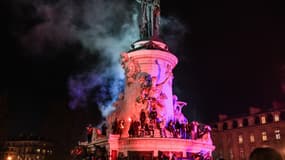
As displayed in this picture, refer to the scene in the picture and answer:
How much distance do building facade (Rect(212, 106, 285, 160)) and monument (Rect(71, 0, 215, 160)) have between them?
121ft

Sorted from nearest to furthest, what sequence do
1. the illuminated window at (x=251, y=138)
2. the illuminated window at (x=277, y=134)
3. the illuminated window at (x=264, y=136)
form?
the illuminated window at (x=277, y=134) → the illuminated window at (x=264, y=136) → the illuminated window at (x=251, y=138)

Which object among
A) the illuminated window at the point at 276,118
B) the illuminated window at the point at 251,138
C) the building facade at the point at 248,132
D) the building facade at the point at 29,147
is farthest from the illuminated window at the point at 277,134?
the building facade at the point at 29,147

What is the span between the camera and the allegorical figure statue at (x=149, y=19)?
26.8 metres

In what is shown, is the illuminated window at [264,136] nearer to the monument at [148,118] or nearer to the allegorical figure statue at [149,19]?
the monument at [148,118]

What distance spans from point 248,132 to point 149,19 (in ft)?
140

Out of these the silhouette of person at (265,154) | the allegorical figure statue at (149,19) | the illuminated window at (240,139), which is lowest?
the silhouette of person at (265,154)

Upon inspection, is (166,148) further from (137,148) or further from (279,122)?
(279,122)

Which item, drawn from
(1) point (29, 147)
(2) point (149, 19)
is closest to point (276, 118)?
(2) point (149, 19)

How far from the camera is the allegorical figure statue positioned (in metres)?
26.8

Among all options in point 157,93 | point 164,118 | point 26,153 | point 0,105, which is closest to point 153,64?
point 157,93

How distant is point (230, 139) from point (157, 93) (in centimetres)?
4503

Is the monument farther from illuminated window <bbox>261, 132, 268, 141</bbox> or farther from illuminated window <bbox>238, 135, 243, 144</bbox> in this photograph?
illuminated window <bbox>238, 135, 243, 144</bbox>

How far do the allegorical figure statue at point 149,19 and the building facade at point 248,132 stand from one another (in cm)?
3778

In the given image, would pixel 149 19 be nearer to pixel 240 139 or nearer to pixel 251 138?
pixel 251 138
